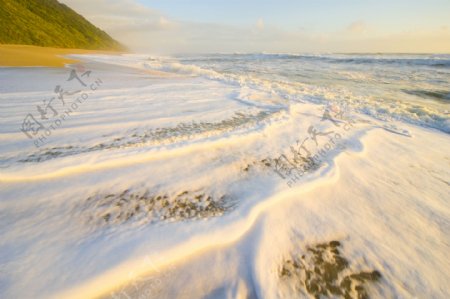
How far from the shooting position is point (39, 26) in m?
26.3

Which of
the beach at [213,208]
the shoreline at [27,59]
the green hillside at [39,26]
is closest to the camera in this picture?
the beach at [213,208]

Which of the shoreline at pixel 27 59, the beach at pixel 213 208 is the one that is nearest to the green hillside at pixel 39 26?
the shoreline at pixel 27 59

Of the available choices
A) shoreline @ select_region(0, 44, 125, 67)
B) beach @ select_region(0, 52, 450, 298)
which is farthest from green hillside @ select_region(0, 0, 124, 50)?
beach @ select_region(0, 52, 450, 298)

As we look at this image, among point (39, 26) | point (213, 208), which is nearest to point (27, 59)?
point (213, 208)

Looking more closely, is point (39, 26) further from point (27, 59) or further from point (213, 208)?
point (213, 208)

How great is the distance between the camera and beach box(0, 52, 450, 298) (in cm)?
108

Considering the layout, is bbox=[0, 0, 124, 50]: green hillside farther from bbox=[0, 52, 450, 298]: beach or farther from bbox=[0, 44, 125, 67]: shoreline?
bbox=[0, 52, 450, 298]: beach

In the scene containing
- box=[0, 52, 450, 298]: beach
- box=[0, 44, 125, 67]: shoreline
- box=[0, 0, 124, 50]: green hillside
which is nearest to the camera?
box=[0, 52, 450, 298]: beach

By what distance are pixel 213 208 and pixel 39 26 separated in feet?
114

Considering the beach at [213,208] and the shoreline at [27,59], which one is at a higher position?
the beach at [213,208]

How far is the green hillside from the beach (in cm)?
2501

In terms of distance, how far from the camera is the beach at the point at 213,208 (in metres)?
1.08

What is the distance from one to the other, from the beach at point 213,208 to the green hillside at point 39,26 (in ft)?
82.1

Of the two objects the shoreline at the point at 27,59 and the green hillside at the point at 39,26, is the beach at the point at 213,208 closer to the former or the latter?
the shoreline at the point at 27,59
